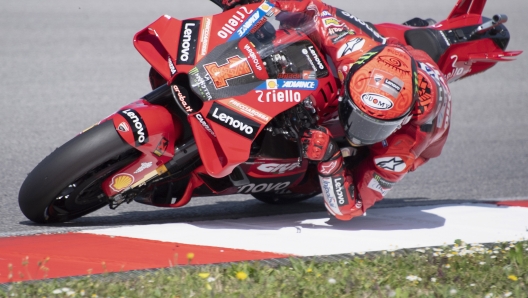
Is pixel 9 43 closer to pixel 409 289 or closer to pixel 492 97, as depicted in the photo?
pixel 492 97

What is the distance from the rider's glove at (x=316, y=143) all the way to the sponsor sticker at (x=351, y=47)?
1.38ft

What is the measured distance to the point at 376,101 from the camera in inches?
155

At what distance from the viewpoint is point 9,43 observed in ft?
30.8

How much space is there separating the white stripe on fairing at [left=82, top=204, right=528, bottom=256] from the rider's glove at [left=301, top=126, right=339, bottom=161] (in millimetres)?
457

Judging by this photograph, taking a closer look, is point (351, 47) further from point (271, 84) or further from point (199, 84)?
point (199, 84)

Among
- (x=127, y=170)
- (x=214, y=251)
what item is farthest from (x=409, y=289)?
(x=127, y=170)

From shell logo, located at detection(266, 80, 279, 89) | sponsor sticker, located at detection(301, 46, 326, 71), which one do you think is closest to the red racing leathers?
sponsor sticker, located at detection(301, 46, 326, 71)

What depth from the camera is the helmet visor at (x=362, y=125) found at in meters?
3.96

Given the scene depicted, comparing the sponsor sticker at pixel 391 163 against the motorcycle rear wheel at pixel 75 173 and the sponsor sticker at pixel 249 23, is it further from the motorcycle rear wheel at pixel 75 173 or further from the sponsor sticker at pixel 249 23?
the motorcycle rear wheel at pixel 75 173

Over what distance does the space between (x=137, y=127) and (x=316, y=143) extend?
92cm

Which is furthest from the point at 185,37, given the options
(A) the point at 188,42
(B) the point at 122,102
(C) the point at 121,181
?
(B) the point at 122,102

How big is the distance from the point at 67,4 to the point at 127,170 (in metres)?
7.64

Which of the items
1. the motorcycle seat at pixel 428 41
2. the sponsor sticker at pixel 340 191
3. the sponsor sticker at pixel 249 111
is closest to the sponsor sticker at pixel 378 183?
the sponsor sticker at pixel 340 191

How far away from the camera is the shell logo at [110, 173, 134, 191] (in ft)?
13.5
